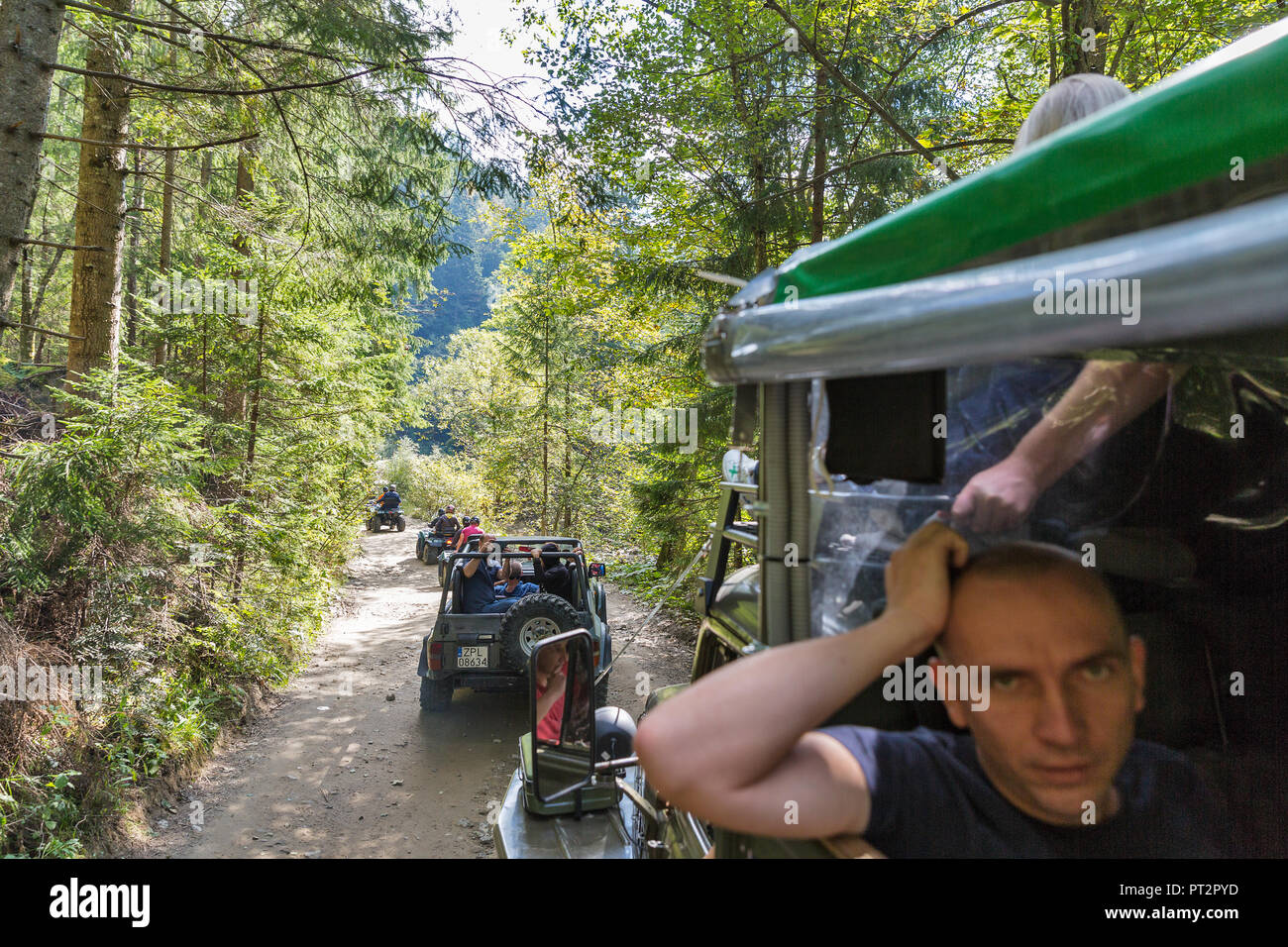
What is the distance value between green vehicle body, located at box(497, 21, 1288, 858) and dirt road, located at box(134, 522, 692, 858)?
498 cm

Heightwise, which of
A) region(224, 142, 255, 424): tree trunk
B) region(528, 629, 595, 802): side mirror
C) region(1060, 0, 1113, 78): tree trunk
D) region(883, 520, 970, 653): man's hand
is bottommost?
region(528, 629, 595, 802): side mirror

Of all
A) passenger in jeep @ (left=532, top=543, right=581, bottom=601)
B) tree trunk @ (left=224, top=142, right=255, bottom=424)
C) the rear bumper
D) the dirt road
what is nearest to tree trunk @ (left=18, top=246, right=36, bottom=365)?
tree trunk @ (left=224, top=142, right=255, bottom=424)

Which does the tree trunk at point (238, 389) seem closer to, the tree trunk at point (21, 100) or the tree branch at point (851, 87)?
the tree trunk at point (21, 100)

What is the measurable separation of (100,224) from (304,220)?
76.6 inches

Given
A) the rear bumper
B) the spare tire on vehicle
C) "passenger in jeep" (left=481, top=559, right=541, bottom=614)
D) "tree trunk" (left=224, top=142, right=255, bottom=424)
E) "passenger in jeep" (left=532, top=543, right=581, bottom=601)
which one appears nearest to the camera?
the rear bumper

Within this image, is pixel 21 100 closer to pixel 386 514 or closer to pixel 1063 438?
pixel 1063 438

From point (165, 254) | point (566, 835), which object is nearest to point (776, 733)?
point (566, 835)

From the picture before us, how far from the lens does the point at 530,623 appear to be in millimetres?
7566

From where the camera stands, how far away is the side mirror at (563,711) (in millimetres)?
2582

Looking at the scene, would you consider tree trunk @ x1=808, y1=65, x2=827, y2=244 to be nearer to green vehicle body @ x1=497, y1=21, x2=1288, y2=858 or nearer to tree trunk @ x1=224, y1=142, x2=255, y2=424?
tree trunk @ x1=224, y1=142, x2=255, y2=424

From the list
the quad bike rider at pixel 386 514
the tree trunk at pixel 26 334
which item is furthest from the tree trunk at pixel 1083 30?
the quad bike rider at pixel 386 514

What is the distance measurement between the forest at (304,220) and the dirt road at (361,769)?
0.45 meters

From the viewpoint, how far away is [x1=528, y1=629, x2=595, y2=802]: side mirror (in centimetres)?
258

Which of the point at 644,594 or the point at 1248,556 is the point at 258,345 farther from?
the point at 1248,556
